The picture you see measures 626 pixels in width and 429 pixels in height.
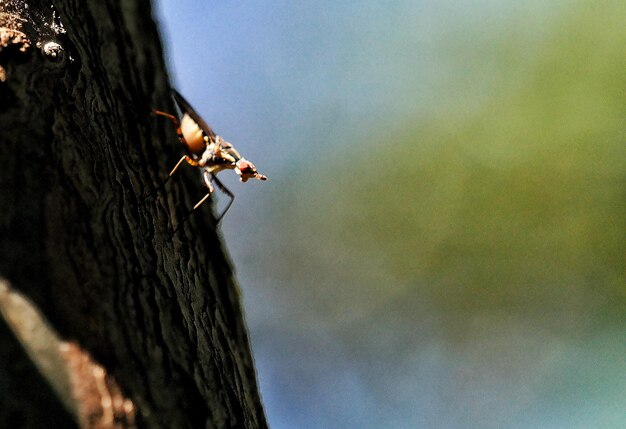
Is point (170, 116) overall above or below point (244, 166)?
below

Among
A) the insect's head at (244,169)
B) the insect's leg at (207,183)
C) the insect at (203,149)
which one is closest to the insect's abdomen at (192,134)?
the insect at (203,149)

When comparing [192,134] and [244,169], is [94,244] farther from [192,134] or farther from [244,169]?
[244,169]

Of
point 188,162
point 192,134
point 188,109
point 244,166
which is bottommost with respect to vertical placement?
point 188,162

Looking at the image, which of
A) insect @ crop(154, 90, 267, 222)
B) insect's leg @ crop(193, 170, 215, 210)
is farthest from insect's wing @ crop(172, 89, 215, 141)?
insect's leg @ crop(193, 170, 215, 210)

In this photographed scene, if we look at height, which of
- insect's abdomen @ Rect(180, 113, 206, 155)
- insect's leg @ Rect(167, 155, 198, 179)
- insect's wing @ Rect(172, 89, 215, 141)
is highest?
insect's wing @ Rect(172, 89, 215, 141)

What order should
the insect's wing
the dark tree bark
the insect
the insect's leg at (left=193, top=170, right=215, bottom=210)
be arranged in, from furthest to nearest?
the insect's wing → the insect → the insect's leg at (left=193, top=170, right=215, bottom=210) → the dark tree bark

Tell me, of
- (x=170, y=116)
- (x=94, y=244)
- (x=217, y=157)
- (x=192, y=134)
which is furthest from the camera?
(x=217, y=157)

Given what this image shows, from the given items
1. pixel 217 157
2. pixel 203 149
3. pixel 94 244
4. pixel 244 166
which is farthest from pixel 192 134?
pixel 94 244

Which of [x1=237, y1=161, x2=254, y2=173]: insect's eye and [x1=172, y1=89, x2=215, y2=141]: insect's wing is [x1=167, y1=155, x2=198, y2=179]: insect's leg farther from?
[x1=237, y1=161, x2=254, y2=173]: insect's eye
